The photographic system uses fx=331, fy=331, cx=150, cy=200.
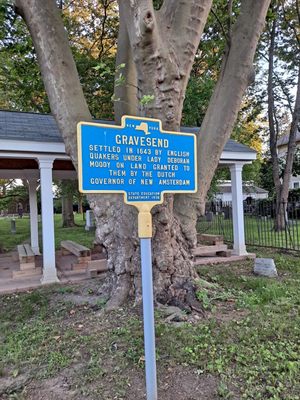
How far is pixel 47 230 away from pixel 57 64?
3102mm

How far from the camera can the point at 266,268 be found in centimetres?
642

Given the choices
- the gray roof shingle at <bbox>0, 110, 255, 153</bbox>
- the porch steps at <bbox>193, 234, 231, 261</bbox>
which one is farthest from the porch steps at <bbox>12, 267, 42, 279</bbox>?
the porch steps at <bbox>193, 234, 231, 261</bbox>

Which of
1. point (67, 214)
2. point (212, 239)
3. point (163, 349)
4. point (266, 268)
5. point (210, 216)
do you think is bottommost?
point (163, 349)

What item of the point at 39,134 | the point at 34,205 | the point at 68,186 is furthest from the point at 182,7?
the point at 68,186

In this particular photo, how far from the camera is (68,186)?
56.1 ft

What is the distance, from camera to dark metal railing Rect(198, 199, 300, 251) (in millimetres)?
10367

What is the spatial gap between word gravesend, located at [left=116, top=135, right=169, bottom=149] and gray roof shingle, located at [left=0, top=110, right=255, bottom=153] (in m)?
4.47

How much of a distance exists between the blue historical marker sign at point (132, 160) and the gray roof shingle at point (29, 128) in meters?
4.46

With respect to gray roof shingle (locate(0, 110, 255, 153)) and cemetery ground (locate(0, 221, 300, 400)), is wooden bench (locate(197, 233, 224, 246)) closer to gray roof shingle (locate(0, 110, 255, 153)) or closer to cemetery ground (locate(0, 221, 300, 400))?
gray roof shingle (locate(0, 110, 255, 153))

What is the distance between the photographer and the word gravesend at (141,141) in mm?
2469

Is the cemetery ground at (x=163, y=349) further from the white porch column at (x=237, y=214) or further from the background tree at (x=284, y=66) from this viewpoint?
the background tree at (x=284, y=66)

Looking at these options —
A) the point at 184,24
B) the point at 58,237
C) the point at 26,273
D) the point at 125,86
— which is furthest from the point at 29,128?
the point at 58,237

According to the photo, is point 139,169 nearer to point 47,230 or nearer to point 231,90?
point 231,90

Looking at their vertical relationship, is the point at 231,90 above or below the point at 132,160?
above
